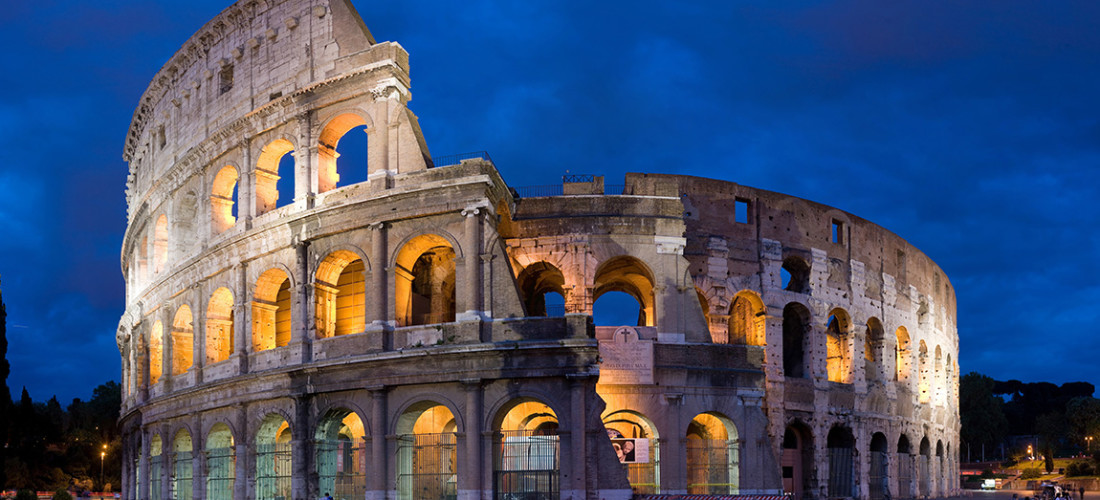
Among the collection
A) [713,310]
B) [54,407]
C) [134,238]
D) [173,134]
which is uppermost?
[173,134]

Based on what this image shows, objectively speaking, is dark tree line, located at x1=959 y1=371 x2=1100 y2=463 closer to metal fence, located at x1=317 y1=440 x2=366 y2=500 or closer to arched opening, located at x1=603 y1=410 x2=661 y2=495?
arched opening, located at x1=603 y1=410 x2=661 y2=495

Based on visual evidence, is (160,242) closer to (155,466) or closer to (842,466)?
(155,466)

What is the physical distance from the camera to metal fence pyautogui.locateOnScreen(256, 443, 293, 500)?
23.9 m

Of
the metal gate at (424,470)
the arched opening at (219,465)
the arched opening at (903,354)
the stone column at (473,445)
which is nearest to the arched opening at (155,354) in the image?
the arched opening at (219,465)

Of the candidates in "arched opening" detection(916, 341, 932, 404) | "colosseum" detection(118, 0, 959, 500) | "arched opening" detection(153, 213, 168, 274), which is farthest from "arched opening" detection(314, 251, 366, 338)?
"arched opening" detection(916, 341, 932, 404)

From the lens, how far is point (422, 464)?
74.0ft

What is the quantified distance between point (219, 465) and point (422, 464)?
6.70 m

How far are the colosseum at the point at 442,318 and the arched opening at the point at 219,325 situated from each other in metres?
0.06

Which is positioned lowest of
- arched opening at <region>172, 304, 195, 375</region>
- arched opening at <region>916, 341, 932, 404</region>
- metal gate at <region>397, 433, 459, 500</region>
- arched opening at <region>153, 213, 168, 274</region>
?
metal gate at <region>397, 433, 459, 500</region>

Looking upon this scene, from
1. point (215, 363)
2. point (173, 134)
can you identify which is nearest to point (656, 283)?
point (215, 363)

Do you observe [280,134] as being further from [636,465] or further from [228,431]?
[636,465]

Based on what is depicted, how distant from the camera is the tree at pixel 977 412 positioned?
221ft

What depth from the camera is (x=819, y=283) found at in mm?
29828

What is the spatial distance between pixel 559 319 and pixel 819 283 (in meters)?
11.6
